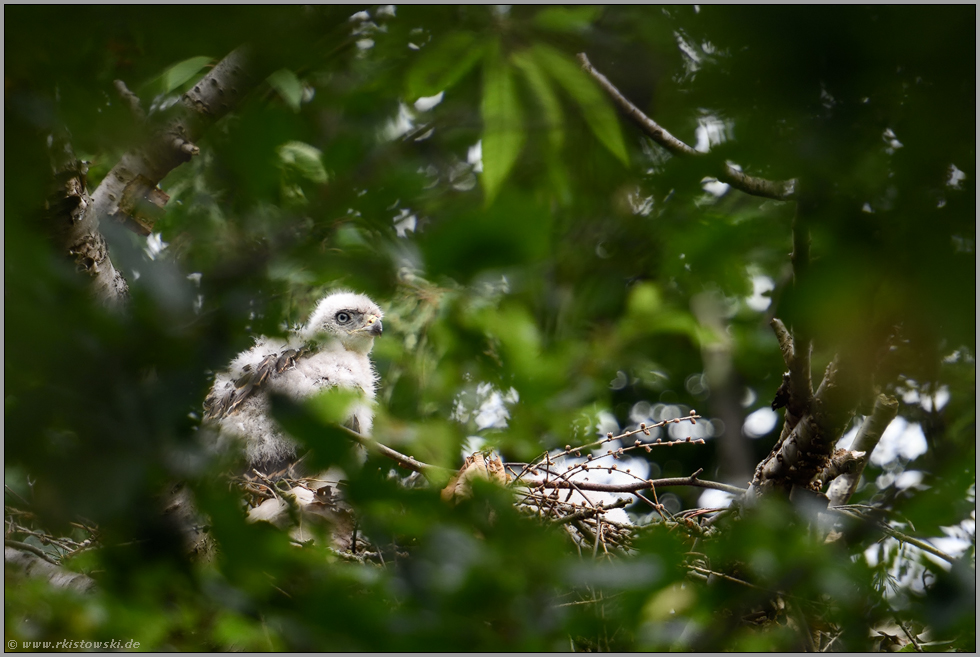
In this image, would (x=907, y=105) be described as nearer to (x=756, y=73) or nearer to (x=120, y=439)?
(x=756, y=73)

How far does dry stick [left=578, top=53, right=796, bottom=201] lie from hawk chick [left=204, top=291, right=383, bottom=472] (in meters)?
1.33

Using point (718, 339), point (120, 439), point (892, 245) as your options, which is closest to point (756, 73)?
point (892, 245)

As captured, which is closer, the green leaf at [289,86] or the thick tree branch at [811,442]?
the green leaf at [289,86]

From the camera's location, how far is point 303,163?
0.71 m

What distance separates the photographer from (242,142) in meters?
0.60

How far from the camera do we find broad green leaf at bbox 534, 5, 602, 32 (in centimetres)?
98

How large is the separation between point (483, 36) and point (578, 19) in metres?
0.20

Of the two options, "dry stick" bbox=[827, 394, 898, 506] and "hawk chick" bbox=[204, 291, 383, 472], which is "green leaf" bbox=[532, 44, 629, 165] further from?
"hawk chick" bbox=[204, 291, 383, 472]

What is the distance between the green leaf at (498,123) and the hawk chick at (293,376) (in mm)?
1392

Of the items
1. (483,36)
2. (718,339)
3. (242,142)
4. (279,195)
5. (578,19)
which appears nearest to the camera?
(242,142)

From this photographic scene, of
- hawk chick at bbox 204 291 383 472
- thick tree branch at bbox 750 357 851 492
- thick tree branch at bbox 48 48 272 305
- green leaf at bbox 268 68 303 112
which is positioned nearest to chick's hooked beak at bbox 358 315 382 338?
hawk chick at bbox 204 291 383 472

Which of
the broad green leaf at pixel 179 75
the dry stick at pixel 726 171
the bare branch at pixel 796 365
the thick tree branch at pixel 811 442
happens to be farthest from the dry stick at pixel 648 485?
the broad green leaf at pixel 179 75

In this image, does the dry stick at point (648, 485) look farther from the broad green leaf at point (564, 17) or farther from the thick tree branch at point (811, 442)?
the broad green leaf at point (564, 17)

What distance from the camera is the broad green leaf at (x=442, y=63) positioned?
803mm
